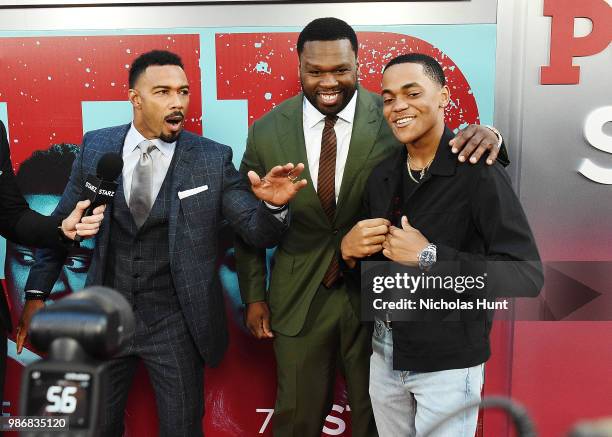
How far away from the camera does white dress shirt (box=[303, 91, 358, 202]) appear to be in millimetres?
1975

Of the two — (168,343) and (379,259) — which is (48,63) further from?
(379,259)

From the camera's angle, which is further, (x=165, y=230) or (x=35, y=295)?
(x=35, y=295)

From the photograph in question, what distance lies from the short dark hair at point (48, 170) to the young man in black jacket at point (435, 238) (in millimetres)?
1141

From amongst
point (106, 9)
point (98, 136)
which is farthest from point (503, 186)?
point (106, 9)

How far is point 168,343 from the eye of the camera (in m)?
2.02

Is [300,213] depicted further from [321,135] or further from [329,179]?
[321,135]

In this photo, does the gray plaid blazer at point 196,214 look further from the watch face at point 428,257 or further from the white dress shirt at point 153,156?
the watch face at point 428,257

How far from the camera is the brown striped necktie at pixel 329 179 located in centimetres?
195

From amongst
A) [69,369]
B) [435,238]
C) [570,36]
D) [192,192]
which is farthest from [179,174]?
[570,36]

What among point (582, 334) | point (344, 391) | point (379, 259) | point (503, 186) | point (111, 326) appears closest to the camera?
point (111, 326)

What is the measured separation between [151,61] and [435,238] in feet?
3.69

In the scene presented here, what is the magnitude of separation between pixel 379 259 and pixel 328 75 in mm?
620

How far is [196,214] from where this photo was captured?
1.96 metres

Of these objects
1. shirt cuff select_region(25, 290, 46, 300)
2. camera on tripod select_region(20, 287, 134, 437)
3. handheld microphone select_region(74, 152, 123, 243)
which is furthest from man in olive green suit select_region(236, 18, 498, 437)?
camera on tripod select_region(20, 287, 134, 437)
